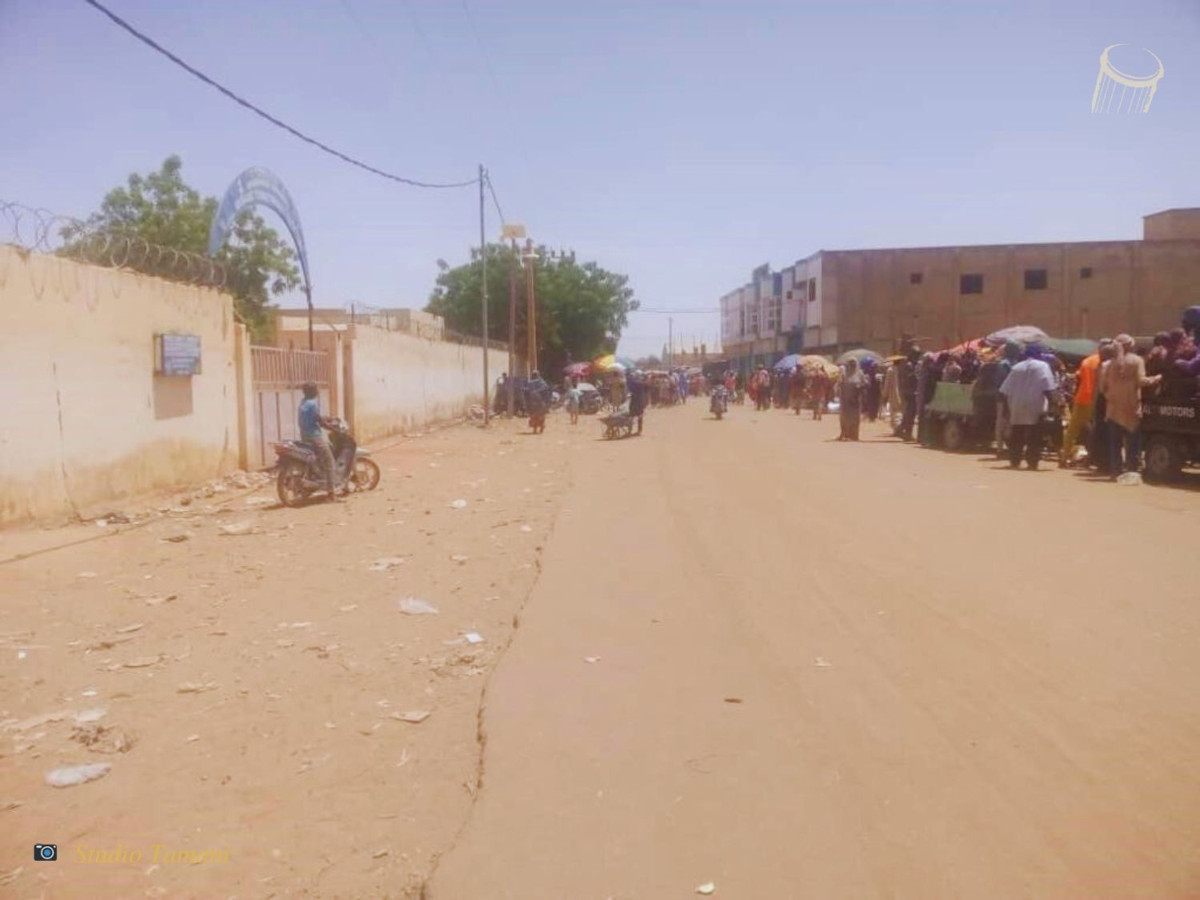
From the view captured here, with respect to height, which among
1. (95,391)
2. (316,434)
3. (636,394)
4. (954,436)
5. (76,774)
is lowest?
(76,774)

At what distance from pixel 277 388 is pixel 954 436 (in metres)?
13.1

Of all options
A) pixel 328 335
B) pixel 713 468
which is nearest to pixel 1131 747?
pixel 713 468

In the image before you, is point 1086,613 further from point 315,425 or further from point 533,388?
point 533,388

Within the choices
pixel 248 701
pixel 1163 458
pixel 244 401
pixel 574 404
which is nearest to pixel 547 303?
pixel 574 404

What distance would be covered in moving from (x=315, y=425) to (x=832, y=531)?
24.3 feet

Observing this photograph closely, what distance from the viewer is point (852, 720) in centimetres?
487

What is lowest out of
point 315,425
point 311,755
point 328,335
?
point 311,755

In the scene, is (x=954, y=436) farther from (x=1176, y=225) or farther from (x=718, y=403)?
(x=1176, y=225)

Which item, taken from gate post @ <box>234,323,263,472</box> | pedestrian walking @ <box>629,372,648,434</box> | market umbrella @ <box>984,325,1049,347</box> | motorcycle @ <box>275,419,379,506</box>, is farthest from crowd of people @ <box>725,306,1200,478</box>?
gate post @ <box>234,323,263,472</box>

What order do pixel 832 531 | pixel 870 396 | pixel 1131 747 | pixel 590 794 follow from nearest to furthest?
pixel 590 794
pixel 1131 747
pixel 832 531
pixel 870 396

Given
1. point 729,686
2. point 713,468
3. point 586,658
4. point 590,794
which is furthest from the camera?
point 713,468

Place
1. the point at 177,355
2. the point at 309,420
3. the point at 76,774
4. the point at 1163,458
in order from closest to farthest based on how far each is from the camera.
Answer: the point at 76,774 → the point at 1163,458 → the point at 309,420 → the point at 177,355

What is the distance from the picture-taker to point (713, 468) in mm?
17656

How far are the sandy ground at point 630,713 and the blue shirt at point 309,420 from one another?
3.50m
